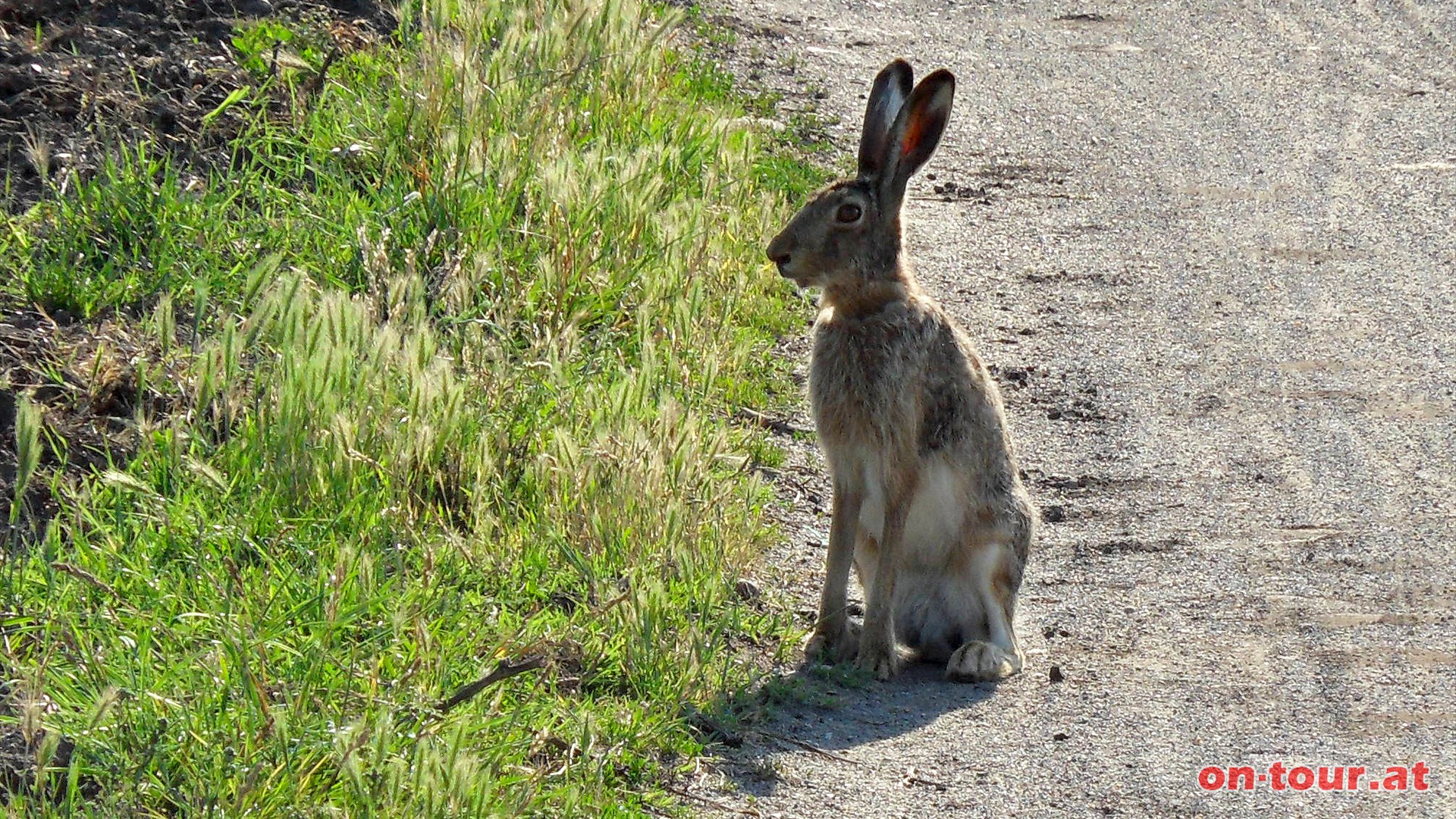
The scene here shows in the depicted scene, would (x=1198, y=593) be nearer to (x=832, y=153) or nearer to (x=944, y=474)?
(x=944, y=474)

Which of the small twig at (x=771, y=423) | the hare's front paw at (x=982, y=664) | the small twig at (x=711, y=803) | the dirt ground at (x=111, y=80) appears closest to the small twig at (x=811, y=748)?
the small twig at (x=711, y=803)

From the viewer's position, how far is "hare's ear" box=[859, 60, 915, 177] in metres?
5.07

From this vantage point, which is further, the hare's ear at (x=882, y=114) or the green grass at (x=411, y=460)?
the hare's ear at (x=882, y=114)

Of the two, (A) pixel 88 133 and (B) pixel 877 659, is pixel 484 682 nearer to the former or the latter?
(B) pixel 877 659

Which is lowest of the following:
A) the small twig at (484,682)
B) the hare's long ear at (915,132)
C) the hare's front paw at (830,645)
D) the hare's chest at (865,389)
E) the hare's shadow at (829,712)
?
the hare's shadow at (829,712)

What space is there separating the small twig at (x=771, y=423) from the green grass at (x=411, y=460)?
0.18 feet

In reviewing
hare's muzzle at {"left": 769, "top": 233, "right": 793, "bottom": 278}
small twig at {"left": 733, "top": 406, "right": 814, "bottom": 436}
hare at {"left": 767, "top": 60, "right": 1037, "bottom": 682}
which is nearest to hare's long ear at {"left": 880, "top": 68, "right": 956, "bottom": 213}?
hare at {"left": 767, "top": 60, "right": 1037, "bottom": 682}

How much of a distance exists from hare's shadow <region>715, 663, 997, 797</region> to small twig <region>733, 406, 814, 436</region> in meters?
1.43

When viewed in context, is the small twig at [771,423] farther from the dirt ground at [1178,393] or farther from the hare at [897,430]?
the hare at [897,430]

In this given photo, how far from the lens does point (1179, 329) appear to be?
24.4 feet

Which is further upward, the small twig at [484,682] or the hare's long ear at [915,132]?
the hare's long ear at [915,132]

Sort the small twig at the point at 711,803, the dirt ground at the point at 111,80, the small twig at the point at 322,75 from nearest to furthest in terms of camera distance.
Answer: the small twig at the point at 711,803
the dirt ground at the point at 111,80
the small twig at the point at 322,75

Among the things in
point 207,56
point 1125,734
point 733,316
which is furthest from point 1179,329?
point 207,56

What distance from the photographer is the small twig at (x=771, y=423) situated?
21.0ft
